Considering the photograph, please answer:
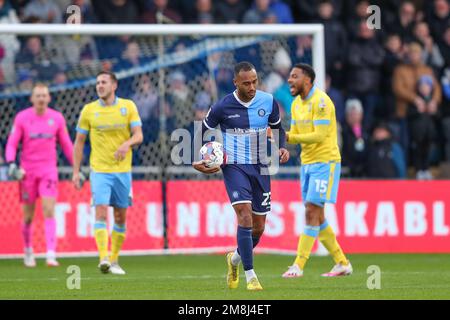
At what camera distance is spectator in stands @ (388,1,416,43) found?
21672 mm

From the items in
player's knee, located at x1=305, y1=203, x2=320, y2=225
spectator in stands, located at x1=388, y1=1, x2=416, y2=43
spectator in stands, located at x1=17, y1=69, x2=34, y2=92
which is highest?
spectator in stands, located at x1=388, y1=1, x2=416, y2=43

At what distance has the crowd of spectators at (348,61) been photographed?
18594mm

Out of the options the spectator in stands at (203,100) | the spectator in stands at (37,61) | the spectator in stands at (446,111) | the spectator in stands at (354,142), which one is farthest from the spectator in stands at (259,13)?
the spectator in stands at (37,61)

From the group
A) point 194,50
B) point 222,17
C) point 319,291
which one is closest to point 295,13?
point 222,17

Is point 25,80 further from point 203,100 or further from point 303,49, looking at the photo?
point 303,49

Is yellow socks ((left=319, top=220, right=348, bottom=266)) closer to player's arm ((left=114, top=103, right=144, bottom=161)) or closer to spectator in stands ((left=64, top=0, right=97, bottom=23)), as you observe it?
player's arm ((left=114, top=103, right=144, bottom=161))

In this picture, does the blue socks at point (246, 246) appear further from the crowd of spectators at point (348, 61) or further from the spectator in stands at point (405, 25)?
the spectator in stands at point (405, 25)

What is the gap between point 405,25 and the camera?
71.4ft

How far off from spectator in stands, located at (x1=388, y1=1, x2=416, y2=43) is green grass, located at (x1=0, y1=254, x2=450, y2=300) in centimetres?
574

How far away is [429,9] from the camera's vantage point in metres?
22.5

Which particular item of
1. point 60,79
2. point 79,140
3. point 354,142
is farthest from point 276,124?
point 354,142

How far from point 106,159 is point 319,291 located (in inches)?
158

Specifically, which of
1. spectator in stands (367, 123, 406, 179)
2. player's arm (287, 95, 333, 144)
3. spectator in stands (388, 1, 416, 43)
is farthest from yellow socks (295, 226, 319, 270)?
spectator in stands (388, 1, 416, 43)

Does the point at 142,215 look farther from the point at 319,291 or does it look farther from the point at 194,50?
the point at 319,291
